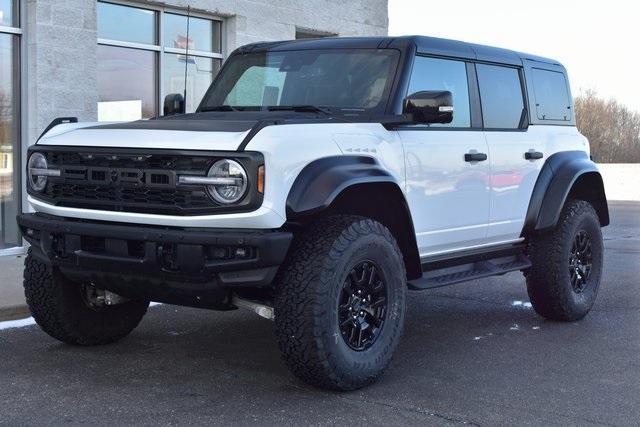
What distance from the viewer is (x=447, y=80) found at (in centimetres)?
584

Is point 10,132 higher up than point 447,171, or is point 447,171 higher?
point 10,132

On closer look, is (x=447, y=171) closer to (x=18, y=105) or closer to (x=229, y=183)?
(x=229, y=183)

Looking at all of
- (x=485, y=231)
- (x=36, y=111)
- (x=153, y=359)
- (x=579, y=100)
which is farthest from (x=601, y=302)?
(x=579, y=100)

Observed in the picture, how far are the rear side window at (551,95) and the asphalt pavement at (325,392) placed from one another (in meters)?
1.63

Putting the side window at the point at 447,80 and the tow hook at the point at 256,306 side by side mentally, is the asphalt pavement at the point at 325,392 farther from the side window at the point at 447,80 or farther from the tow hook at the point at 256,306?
the side window at the point at 447,80

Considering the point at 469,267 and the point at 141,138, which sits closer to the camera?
the point at 141,138

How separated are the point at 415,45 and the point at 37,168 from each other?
2.45m

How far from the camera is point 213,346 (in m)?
5.76

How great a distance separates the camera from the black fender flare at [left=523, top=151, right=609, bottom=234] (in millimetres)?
6312

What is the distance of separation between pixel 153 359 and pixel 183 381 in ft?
1.85

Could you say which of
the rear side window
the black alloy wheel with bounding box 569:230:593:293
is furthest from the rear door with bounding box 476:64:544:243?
the black alloy wheel with bounding box 569:230:593:293

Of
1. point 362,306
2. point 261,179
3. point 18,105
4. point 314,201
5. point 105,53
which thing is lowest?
point 362,306

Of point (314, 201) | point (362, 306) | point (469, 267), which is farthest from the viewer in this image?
point (469, 267)

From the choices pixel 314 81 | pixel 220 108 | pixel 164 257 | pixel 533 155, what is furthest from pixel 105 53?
pixel 164 257
